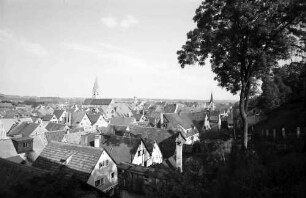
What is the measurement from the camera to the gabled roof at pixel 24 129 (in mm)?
46138

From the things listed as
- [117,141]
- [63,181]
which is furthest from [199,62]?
[117,141]

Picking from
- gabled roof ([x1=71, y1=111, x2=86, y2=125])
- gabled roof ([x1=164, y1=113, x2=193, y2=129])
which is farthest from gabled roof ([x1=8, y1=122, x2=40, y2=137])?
gabled roof ([x1=164, y1=113, x2=193, y2=129])

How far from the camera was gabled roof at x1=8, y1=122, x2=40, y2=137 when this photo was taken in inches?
1816

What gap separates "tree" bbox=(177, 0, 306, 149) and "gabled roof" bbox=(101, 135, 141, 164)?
1677cm

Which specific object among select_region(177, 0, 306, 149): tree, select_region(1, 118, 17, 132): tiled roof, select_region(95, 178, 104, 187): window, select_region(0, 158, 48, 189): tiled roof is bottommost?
select_region(95, 178, 104, 187): window

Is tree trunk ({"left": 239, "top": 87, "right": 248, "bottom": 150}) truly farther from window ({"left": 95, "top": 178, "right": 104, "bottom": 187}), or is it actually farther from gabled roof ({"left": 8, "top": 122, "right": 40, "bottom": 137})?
gabled roof ({"left": 8, "top": 122, "right": 40, "bottom": 137})

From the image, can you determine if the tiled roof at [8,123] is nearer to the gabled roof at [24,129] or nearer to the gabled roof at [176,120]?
the gabled roof at [24,129]

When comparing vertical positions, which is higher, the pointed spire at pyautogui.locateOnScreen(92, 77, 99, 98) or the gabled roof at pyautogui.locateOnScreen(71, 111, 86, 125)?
the pointed spire at pyautogui.locateOnScreen(92, 77, 99, 98)

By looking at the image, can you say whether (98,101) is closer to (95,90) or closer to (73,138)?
(95,90)

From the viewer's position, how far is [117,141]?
30.3 m

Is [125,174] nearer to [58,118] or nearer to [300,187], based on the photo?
[300,187]

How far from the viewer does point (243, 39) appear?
13422mm

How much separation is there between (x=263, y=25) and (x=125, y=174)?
19119mm

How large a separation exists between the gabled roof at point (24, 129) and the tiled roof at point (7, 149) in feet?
45.2
